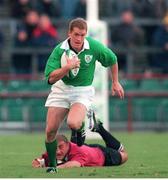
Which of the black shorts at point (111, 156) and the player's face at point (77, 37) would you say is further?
the black shorts at point (111, 156)

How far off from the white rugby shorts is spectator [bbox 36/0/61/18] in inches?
502

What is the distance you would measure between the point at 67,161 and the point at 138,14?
13320mm

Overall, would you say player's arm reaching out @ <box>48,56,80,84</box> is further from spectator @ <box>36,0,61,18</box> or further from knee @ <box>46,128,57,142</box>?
spectator @ <box>36,0,61,18</box>

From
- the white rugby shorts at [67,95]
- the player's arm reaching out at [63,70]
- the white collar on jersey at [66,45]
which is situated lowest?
the white rugby shorts at [67,95]

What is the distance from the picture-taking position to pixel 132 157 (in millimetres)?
14977

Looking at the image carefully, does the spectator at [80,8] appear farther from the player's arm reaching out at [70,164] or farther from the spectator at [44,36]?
the player's arm reaching out at [70,164]

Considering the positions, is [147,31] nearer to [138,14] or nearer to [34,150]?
[138,14]

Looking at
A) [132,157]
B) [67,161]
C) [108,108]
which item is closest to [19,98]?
[108,108]

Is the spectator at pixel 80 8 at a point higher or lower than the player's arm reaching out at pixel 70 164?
higher

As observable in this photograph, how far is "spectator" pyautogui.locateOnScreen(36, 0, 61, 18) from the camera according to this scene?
81.6ft

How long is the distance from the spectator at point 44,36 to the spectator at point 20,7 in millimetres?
868

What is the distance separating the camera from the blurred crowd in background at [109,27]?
78.4 ft

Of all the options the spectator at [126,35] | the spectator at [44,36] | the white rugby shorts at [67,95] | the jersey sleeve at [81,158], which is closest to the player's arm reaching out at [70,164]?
the jersey sleeve at [81,158]

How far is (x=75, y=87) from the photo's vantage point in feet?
39.9
